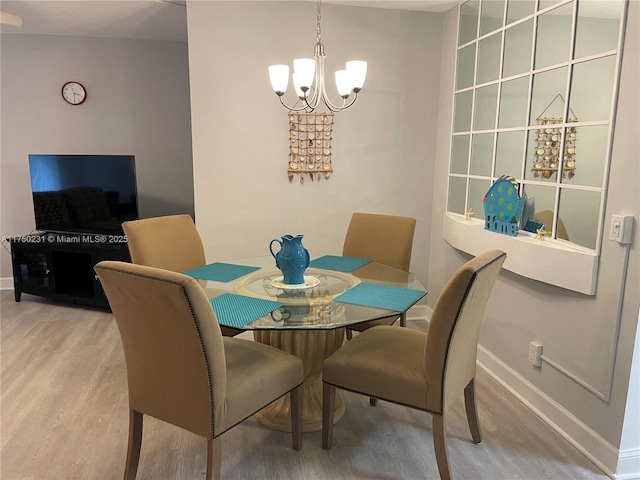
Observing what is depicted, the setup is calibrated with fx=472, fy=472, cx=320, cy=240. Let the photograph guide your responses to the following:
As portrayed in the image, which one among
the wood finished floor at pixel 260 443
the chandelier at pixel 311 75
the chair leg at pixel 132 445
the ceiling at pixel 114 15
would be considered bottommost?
the wood finished floor at pixel 260 443

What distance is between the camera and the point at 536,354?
2.39 meters

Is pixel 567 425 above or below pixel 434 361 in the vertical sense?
below

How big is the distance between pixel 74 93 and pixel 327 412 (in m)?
3.72

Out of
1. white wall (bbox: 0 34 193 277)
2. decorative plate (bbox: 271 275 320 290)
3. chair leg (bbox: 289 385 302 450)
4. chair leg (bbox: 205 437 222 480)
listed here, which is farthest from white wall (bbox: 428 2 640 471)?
white wall (bbox: 0 34 193 277)

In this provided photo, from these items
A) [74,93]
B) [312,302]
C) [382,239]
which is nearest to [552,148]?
[382,239]

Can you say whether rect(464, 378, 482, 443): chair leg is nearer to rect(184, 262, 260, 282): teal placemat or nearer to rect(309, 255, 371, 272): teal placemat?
rect(309, 255, 371, 272): teal placemat

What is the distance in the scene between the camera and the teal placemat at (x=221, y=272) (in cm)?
230

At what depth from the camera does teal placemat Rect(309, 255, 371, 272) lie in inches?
97.0

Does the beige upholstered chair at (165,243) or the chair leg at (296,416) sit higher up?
the beige upholstered chair at (165,243)

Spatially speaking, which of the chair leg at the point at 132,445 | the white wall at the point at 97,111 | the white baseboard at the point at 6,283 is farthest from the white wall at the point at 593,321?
the white baseboard at the point at 6,283

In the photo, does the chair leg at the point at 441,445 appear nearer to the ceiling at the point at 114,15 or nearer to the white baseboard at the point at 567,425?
the white baseboard at the point at 567,425

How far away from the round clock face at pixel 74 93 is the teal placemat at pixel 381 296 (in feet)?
11.2

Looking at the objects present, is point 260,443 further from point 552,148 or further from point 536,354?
point 552,148

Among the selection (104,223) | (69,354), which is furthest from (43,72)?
(69,354)
